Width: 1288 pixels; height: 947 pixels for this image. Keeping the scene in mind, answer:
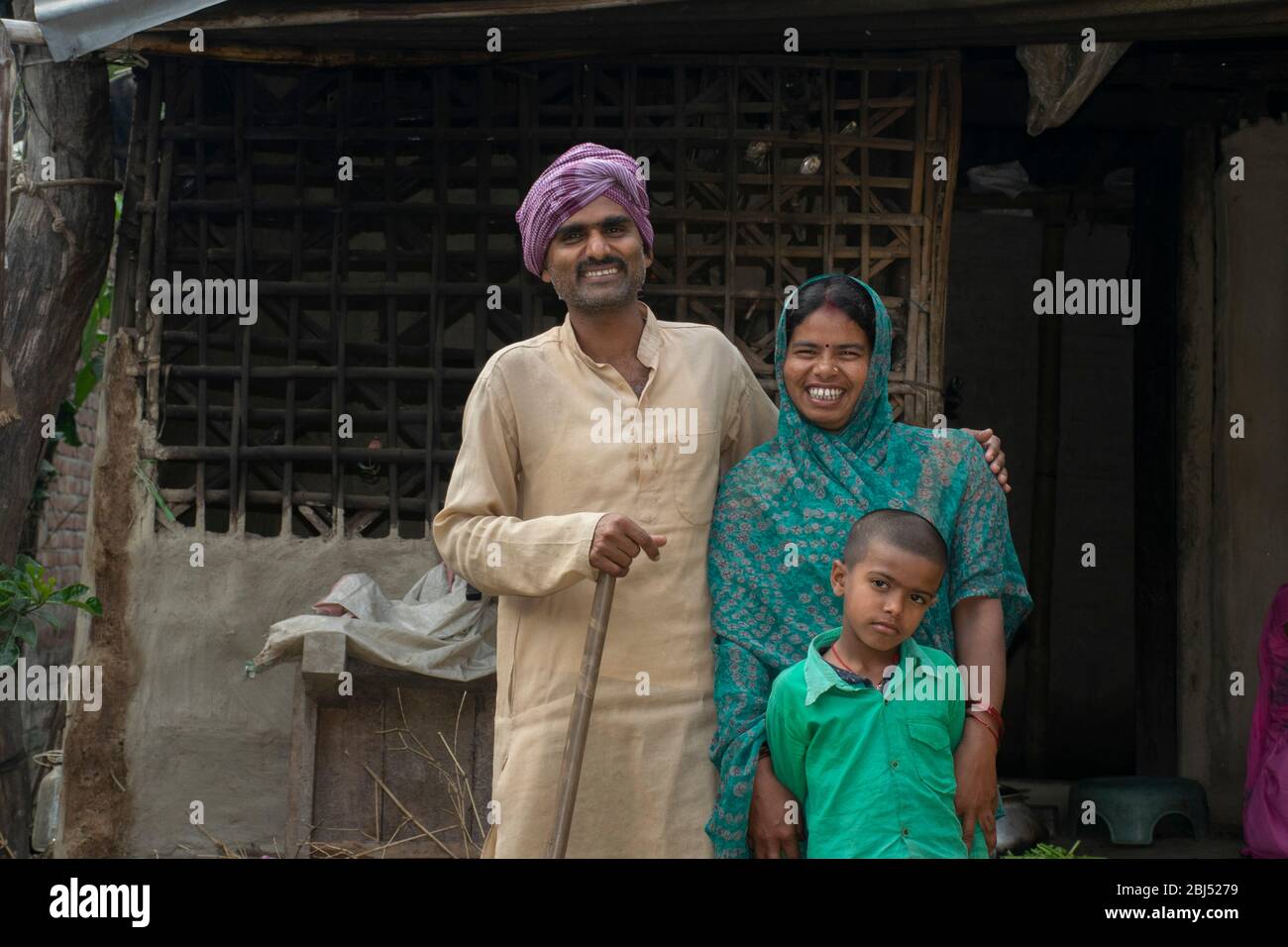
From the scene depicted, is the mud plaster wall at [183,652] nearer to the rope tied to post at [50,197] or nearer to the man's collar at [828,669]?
the rope tied to post at [50,197]

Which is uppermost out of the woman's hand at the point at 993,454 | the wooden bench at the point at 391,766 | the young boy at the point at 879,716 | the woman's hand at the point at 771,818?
the woman's hand at the point at 993,454

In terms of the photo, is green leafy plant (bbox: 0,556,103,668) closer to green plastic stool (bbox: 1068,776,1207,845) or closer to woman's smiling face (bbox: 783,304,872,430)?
woman's smiling face (bbox: 783,304,872,430)

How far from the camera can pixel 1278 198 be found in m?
5.96

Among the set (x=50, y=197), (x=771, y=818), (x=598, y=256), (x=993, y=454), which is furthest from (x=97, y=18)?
(x=771, y=818)

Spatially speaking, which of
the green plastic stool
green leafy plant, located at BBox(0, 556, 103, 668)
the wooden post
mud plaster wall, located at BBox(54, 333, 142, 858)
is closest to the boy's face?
green leafy plant, located at BBox(0, 556, 103, 668)

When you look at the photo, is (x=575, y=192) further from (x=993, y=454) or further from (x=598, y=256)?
(x=993, y=454)

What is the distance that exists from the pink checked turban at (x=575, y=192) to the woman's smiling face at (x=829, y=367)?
471 mm

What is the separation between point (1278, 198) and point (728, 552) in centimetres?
423

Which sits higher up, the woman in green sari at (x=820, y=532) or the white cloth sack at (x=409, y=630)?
the woman in green sari at (x=820, y=532)

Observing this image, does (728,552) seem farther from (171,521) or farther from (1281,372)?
(1281,372)

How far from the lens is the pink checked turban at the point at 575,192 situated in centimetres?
288

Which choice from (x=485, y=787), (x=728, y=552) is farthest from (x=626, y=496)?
(x=485, y=787)

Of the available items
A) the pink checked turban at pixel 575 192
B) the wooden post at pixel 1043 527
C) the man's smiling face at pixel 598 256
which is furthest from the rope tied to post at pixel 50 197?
the wooden post at pixel 1043 527

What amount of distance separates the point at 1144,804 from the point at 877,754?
3580mm
